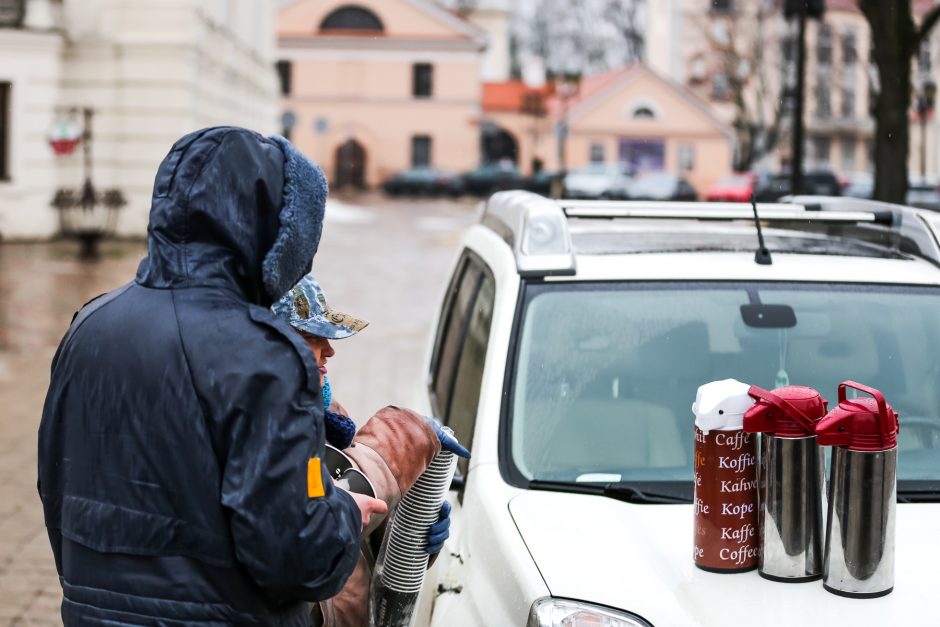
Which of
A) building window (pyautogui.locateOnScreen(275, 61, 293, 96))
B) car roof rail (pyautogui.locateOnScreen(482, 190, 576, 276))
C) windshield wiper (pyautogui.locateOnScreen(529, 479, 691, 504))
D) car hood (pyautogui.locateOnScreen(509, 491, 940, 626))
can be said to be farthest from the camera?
building window (pyautogui.locateOnScreen(275, 61, 293, 96))

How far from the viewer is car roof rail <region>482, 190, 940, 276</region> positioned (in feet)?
13.1

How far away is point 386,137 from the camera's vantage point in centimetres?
6894

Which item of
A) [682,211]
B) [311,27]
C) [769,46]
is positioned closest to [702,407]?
[682,211]

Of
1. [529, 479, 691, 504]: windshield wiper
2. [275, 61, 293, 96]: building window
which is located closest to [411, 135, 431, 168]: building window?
[275, 61, 293, 96]: building window

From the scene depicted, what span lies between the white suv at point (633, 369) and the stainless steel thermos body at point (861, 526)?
0.08 meters

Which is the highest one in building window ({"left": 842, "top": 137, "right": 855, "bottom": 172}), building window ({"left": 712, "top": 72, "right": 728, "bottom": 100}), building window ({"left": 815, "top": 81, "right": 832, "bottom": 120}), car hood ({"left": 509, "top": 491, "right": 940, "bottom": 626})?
car hood ({"left": 509, "top": 491, "right": 940, "bottom": 626})

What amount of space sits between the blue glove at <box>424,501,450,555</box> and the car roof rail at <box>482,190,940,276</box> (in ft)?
3.89

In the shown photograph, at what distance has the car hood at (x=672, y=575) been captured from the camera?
2676 millimetres

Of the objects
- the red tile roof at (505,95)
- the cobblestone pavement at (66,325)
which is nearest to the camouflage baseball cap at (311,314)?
the cobblestone pavement at (66,325)

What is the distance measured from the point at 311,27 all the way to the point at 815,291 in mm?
67781

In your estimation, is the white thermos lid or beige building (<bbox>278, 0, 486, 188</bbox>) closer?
the white thermos lid

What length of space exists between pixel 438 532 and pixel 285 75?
6899 centimetres

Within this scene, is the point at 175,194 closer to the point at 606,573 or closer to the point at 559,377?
the point at 606,573

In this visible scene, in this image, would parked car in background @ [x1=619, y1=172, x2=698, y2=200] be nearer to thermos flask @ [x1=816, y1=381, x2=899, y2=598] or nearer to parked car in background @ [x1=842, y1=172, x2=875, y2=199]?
parked car in background @ [x1=842, y1=172, x2=875, y2=199]
